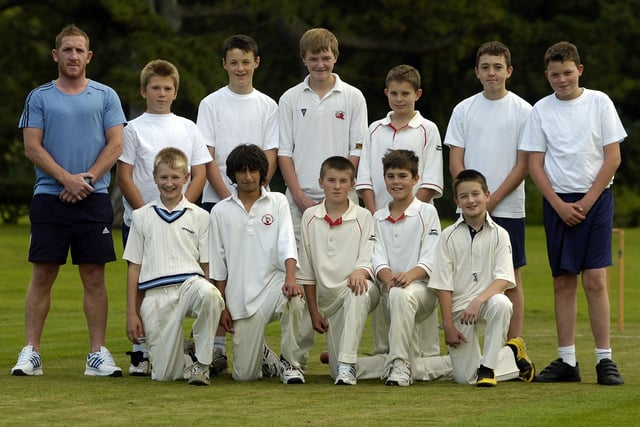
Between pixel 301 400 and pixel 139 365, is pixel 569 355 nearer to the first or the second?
pixel 301 400

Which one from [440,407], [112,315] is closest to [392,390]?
[440,407]

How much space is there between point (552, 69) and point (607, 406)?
257 centimetres

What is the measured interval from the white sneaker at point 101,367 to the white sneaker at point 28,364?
0.34 metres

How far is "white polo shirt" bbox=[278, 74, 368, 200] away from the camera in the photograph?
984 cm

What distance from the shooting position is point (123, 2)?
30812mm

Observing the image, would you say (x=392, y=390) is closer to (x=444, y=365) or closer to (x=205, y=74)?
(x=444, y=365)

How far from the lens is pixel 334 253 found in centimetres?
925

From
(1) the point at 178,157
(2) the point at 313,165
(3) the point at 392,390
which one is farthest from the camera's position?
(2) the point at 313,165

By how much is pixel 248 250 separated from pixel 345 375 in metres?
1.12

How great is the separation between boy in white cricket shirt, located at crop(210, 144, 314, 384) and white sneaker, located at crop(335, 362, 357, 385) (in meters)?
0.33

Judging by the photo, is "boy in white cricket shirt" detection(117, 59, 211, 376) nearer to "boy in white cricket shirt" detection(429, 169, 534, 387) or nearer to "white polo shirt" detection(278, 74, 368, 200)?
"white polo shirt" detection(278, 74, 368, 200)

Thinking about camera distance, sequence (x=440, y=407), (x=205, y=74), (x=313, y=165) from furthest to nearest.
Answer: (x=205, y=74) < (x=313, y=165) < (x=440, y=407)

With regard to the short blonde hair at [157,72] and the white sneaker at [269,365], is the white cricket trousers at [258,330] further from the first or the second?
the short blonde hair at [157,72]

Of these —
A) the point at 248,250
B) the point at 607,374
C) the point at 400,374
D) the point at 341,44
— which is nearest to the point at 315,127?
the point at 248,250
